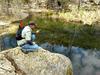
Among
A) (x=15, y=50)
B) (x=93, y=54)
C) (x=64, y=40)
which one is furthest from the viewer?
(x=64, y=40)

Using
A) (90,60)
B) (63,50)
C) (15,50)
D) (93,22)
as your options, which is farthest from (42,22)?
(15,50)

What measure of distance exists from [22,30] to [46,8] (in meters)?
52.1

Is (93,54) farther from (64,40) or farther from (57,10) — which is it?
(57,10)

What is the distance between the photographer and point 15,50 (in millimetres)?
17203

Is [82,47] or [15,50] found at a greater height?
[15,50]

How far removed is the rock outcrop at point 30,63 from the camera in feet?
54.3

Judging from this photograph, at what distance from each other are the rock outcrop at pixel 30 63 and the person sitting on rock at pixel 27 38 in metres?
0.40

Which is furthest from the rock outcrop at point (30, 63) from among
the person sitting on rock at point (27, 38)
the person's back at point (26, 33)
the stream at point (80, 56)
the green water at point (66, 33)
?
the green water at point (66, 33)

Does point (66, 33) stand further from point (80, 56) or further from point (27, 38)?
point (27, 38)

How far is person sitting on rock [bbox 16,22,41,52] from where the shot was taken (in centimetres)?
1608

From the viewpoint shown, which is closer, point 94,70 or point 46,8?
point 94,70

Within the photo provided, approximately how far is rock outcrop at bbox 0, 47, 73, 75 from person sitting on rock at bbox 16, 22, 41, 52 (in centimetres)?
40

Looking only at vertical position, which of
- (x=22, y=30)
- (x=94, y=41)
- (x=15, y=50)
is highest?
(x=22, y=30)

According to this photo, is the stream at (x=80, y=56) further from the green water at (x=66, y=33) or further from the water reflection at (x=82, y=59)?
the green water at (x=66, y=33)
